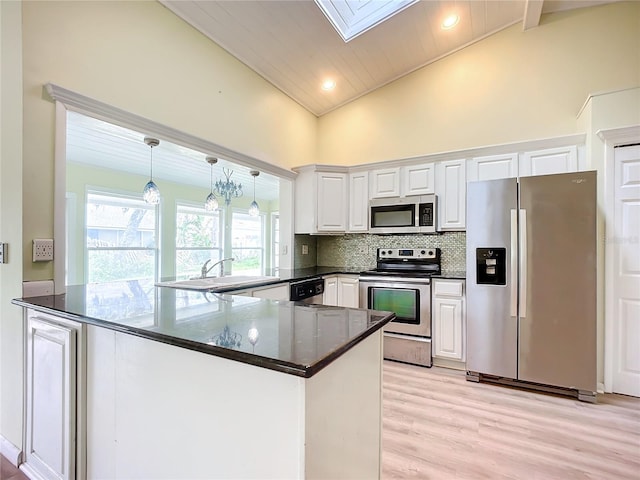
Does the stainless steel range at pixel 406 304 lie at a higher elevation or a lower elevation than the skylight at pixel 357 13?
lower

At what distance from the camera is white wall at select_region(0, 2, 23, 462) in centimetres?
164

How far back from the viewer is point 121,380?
3.85ft

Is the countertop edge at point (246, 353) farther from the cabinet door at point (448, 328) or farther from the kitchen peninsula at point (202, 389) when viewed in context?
the cabinet door at point (448, 328)

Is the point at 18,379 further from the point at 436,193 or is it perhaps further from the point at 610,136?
the point at 610,136

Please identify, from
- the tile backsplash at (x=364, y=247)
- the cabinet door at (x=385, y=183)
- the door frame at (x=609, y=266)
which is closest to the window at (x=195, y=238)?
the tile backsplash at (x=364, y=247)

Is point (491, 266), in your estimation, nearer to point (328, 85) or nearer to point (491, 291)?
point (491, 291)

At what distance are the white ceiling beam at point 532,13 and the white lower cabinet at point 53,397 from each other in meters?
4.31

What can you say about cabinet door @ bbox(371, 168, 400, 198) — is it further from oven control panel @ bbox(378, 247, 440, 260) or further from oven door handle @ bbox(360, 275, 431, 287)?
oven door handle @ bbox(360, 275, 431, 287)


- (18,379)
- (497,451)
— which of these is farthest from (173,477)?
(497,451)

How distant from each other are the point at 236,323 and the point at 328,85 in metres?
3.50

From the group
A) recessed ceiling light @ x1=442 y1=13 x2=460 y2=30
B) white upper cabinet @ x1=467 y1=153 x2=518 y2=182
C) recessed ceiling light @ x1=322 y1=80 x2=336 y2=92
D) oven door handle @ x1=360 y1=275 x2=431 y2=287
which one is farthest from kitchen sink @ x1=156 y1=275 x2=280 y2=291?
recessed ceiling light @ x1=442 y1=13 x2=460 y2=30

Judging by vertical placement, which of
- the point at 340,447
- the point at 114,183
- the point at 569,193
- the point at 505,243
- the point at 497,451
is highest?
the point at 114,183

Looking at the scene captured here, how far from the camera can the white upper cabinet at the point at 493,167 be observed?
3055 mm

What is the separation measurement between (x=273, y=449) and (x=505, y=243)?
8.45 ft
